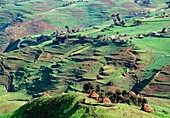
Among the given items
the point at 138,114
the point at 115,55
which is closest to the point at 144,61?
the point at 115,55

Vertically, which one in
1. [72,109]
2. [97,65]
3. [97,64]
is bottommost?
[97,65]

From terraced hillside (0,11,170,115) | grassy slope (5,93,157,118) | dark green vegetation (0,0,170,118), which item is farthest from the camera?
terraced hillside (0,11,170,115)

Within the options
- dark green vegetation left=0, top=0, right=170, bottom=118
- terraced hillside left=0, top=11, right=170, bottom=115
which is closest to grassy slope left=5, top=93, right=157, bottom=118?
dark green vegetation left=0, top=0, right=170, bottom=118

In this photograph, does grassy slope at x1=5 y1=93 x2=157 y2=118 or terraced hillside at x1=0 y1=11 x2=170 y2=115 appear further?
terraced hillside at x1=0 y1=11 x2=170 y2=115

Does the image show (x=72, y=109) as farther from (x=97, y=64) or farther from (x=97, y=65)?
(x=97, y=64)

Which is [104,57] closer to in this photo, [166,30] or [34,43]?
[166,30]

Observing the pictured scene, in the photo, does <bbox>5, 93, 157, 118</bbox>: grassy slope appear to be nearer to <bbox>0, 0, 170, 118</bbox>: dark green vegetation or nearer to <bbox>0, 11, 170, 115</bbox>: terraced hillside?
<bbox>0, 0, 170, 118</bbox>: dark green vegetation

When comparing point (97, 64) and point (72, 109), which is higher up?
point (72, 109)

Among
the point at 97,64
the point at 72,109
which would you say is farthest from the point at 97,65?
the point at 72,109
